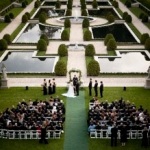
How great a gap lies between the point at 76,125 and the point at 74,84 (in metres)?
6.02

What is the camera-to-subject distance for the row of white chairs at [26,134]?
22531mm

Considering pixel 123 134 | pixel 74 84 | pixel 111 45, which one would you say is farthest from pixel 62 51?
pixel 123 134

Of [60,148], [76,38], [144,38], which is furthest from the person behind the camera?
[76,38]

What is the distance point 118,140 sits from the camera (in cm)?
2247

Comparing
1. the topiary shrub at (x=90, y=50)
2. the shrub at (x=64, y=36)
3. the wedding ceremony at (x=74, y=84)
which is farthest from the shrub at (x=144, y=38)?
the shrub at (x=64, y=36)

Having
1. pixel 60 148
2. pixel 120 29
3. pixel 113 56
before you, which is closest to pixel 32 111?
pixel 60 148

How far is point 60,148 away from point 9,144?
8.57ft

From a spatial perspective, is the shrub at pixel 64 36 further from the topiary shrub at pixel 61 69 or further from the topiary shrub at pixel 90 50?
the topiary shrub at pixel 61 69

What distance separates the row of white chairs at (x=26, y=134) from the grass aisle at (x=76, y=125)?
24.3 inches

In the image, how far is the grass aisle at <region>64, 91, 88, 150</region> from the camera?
22.0 metres

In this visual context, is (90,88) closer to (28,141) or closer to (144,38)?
(28,141)

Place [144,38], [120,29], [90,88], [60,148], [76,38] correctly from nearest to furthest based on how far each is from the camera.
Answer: [60,148], [90,88], [144,38], [76,38], [120,29]

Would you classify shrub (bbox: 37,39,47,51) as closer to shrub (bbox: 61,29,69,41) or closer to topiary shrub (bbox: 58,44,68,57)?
topiary shrub (bbox: 58,44,68,57)

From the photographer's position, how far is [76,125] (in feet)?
79.2
